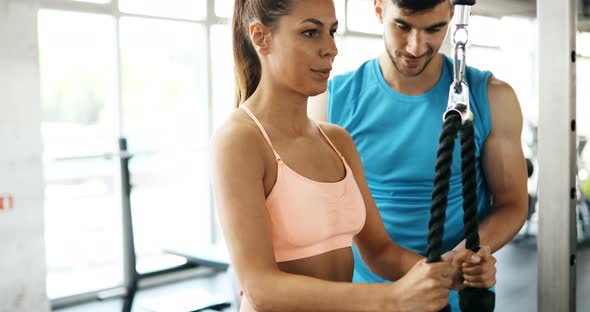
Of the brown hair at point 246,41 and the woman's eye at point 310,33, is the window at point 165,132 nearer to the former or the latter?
the brown hair at point 246,41

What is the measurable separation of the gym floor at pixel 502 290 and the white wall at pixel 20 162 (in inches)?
17.8

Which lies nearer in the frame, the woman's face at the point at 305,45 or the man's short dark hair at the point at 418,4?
the woman's face at the point at 305,45

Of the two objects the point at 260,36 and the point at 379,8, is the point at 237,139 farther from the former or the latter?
the point at 379,8

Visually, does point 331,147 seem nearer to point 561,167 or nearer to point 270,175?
point 270,175

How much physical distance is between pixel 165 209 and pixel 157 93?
1.25m

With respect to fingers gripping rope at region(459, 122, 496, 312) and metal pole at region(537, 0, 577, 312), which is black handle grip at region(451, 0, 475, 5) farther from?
metal pole at region(537, 0, 577, 312)

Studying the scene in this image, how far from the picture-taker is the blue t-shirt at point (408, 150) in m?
1.47

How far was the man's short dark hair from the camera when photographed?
4.32 feet

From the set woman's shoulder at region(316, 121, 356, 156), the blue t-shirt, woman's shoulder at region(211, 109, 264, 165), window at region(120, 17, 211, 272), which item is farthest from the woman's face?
window at region(120, 17, 211, 272)

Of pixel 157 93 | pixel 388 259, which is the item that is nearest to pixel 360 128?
pixel 388 259

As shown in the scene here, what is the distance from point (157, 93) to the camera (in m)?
6.07

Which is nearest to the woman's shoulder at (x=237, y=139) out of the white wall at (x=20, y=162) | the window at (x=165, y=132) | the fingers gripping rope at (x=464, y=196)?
the fingers gripping rope at (x=464, y=196)

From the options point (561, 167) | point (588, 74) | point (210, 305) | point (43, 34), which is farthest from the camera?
point (43, 34)

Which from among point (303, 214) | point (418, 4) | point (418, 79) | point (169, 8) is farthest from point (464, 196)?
point (169, 8)
